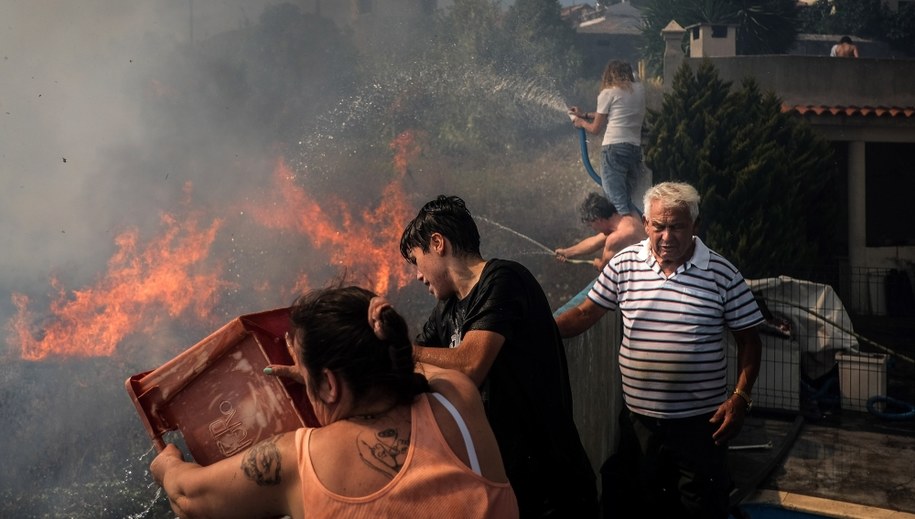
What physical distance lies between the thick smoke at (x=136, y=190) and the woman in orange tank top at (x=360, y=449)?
8.56 m

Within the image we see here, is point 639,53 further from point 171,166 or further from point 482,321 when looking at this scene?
point 482,321

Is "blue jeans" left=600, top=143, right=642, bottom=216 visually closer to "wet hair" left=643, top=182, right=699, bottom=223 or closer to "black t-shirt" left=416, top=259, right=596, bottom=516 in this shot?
"wet hair" left=643, top=182, right=699, bottom=223

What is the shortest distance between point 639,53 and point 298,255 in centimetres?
2895

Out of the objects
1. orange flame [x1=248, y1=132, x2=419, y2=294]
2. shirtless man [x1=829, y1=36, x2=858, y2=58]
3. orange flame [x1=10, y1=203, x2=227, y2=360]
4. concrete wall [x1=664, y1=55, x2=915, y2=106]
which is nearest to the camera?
orange flame [x1=10, y1=203, x2=227, y2=360]

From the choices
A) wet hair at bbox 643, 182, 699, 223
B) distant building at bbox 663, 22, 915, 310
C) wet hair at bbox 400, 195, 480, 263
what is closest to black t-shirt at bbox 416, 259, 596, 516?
wet hair at bbox 400, 195, 480, 263

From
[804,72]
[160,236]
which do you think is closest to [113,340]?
[160,236]

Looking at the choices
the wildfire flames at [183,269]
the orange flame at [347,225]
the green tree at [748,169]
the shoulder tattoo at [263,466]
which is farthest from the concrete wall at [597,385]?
the orange flame at [347,225]

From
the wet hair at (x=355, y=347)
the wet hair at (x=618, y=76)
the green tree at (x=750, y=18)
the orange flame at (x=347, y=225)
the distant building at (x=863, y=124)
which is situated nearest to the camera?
the wet hair at (x=355, y=347)

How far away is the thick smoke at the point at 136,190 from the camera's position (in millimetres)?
11148

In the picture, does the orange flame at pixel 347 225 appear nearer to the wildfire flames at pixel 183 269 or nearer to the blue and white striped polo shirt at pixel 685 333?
the wildfire flames at pixel 183 269

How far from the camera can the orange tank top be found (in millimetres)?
1729

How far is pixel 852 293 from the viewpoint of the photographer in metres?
14.5

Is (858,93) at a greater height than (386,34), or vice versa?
(386,34)

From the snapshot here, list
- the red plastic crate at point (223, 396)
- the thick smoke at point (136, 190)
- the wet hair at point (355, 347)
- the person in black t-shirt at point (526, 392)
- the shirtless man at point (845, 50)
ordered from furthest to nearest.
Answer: the shirtless man at point (845, 50), the thick smoke at point (136, 190), the person in black t-shirt at point (526, 392), the red plastic crate at point (223, 396), the wet hair at point (355, 347)
